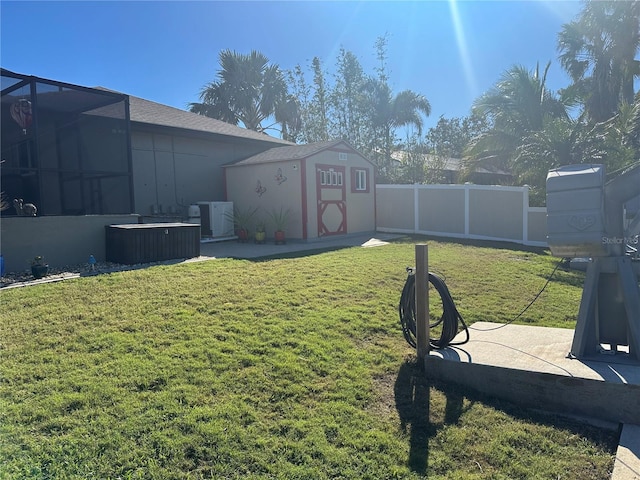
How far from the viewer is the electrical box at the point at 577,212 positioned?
337 cm

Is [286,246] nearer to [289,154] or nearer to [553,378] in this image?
[289,154]

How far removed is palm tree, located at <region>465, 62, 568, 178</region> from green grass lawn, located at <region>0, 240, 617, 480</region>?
12523 millimetres

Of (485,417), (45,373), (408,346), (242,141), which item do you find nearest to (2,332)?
(45,373)

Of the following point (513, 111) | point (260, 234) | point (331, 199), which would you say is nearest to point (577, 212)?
point (260, 234)

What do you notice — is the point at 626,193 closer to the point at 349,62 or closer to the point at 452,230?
the point at 452,230

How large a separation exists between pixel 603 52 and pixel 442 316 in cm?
2153

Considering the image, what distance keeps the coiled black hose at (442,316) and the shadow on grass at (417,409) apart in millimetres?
325

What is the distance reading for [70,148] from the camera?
10.5m

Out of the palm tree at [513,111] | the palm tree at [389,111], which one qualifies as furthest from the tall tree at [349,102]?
the palm tree at [513,111]

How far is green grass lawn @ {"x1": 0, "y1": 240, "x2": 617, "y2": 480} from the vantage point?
8.44 feet

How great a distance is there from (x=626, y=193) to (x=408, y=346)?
2253mm

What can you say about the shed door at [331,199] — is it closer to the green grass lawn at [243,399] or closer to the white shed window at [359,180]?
the white shed window at [359,180]

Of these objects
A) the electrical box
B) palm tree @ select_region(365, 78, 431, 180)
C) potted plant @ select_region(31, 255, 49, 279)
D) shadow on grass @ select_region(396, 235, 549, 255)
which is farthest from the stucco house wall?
palm tree @ select_region(365, 78, 431, 180)

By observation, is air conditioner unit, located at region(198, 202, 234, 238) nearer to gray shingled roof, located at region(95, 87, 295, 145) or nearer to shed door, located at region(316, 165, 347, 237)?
gray shingled roof, located at region(95, 87, 295, 145)
